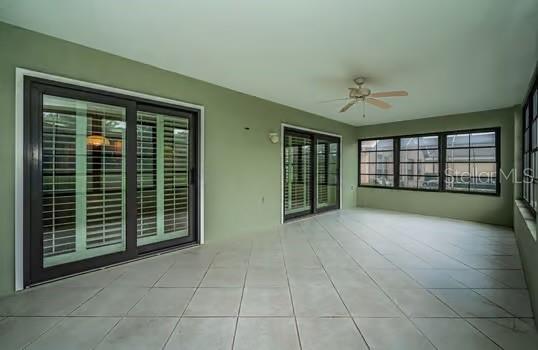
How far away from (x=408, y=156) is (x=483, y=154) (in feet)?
5.06

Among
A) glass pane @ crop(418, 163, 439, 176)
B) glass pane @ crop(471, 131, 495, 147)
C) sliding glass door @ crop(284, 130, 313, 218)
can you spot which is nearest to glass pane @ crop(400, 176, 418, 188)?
glass pane @ crop(418, 163, 439, 176)

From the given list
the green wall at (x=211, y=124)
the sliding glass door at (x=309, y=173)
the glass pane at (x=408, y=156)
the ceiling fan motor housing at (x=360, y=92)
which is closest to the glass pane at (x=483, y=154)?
the glass pane at (x=408, y=156)

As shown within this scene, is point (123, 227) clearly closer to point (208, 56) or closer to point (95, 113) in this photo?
point (95, 113)

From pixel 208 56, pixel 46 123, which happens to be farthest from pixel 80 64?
pixel 208 56

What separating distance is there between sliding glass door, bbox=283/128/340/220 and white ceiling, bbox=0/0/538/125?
6.22 feet

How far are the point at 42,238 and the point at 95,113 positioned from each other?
4.64ft

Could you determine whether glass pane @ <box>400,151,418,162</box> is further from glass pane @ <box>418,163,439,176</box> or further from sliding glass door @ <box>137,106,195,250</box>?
sliding glass door @ <box>137,106,195,250</box>

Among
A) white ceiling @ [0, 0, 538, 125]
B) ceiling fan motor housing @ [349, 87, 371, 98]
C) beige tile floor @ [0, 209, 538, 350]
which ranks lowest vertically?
beige tile floor @ [0, 209, 538, 350]

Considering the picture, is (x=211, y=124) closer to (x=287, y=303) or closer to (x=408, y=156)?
(x=287, y=303)

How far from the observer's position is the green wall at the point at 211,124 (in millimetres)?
2395

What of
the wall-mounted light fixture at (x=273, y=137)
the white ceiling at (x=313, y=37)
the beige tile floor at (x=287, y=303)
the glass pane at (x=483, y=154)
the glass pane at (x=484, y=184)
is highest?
the white ceiling at (x=313, y=37)

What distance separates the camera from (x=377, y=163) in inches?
295

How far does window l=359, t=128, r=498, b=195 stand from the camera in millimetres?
5676

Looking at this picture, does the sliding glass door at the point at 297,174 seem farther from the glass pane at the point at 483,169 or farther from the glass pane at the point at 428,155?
the glass pane at the point at 483,169
